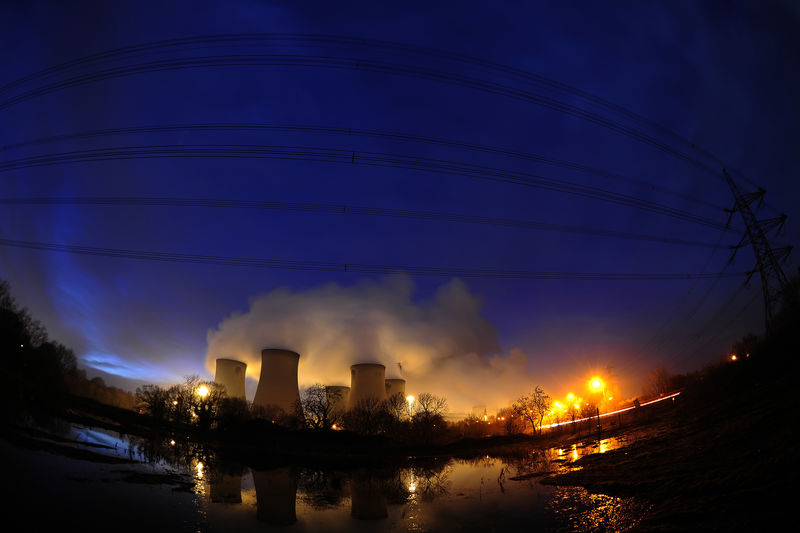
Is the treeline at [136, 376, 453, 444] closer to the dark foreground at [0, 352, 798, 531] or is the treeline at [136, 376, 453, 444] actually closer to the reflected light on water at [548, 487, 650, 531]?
the dark foreground at [0, 352, 798, 531]

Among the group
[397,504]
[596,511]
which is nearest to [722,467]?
[596,511]

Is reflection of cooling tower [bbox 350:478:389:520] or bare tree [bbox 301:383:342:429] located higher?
bare tree [bbox 301:383:342:429]

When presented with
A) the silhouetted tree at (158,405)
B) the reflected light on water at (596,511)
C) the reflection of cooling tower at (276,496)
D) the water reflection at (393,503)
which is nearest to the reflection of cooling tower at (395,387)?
the silhouetted tree at (158,405)

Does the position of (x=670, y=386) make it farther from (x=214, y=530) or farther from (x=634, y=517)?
(x=214, y=530)

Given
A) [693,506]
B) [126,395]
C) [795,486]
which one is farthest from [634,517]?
[126,395]

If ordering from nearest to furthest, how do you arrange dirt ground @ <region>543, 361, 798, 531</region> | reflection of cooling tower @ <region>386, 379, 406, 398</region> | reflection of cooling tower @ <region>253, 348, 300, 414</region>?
dirt ground @ <region>543, 361, 798, 531</region> < reflection of cooling tower @ <region>253, 348, 300, 414</region> < reflection of cooling tower @ <region>386, 379, 406, 398</region>

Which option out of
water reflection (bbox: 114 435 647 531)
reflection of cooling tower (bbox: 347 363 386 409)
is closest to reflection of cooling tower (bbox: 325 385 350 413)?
reflection of cooling tower (bbox: 347 363 386 409)
